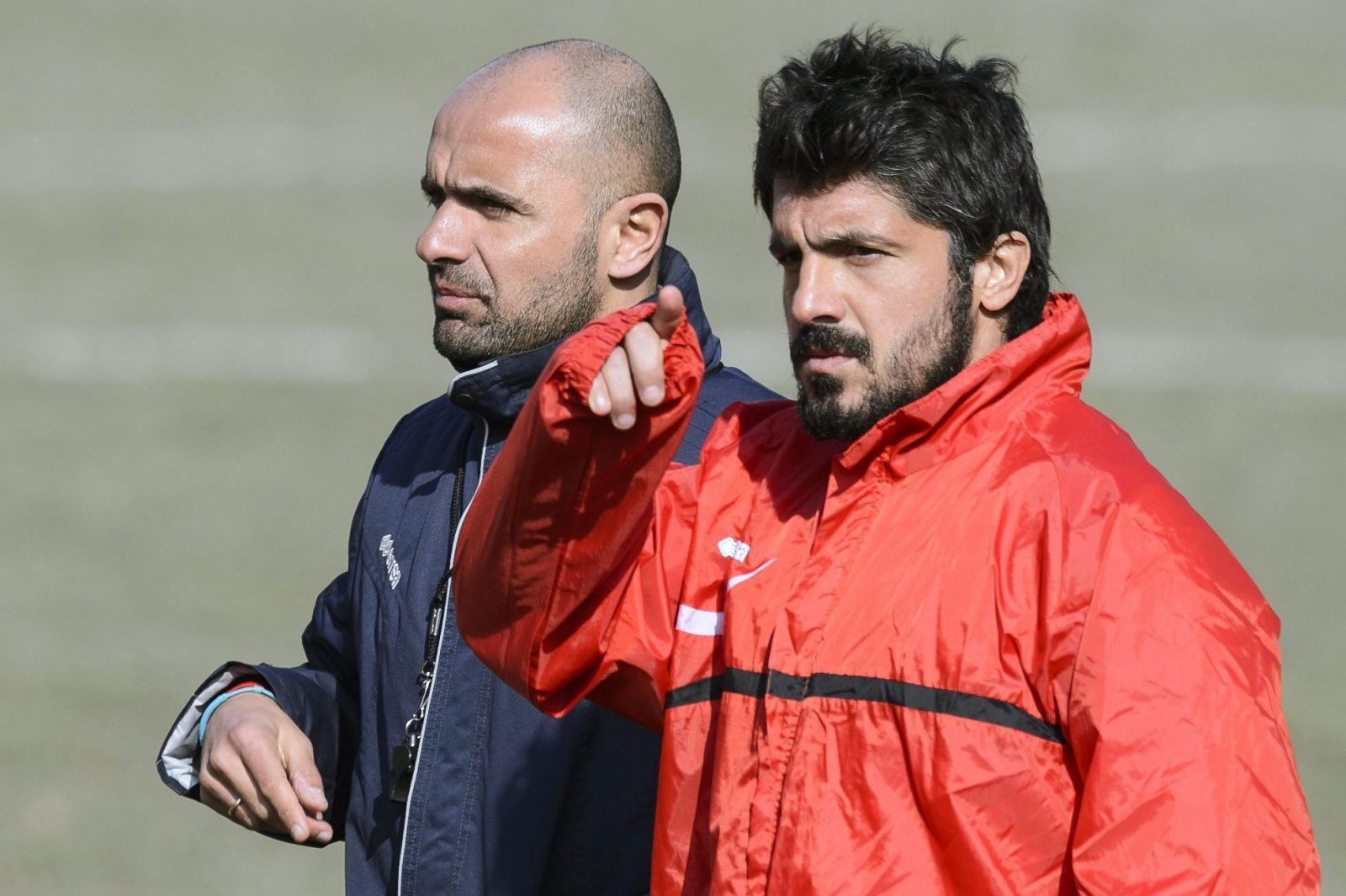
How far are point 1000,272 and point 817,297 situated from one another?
0.31 m

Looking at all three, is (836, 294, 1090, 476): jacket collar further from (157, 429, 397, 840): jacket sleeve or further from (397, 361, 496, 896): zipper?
(157, 429, 397, 840): jacket sleeve

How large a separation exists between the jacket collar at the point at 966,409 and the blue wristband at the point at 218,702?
1329 millimetres

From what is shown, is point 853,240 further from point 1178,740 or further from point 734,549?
point 1178,740

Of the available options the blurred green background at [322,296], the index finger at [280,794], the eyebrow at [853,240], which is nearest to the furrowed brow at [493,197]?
the eyebrow at [853,240]

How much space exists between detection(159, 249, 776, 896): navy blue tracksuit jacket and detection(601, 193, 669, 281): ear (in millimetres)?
77

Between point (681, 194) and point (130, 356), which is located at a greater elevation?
point (681, 194)

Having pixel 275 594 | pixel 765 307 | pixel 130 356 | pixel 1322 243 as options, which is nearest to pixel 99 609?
pixel 275 594

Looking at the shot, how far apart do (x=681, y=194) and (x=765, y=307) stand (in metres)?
1.78

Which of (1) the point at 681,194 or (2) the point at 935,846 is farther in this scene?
(1) the point at 681,194

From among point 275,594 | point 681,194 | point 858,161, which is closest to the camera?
point 858,161

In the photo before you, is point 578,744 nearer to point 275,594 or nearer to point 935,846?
point 935,846

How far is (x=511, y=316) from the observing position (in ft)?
11.1

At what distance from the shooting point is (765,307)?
1255cm

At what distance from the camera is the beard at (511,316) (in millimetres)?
3369
